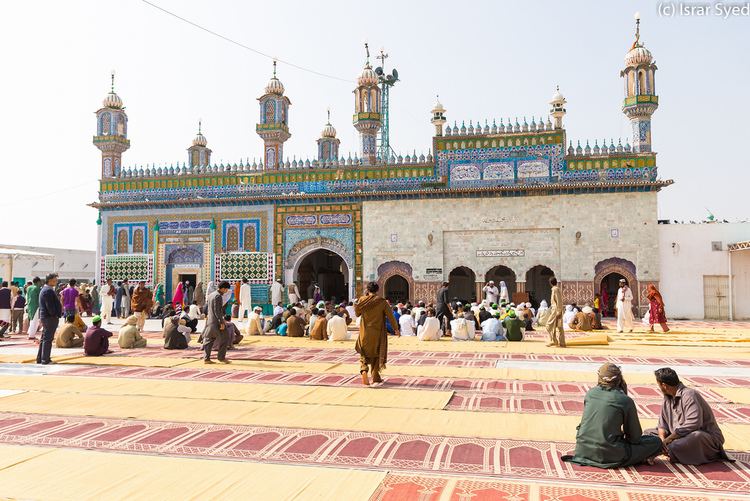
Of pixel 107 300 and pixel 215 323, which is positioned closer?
pixel 215 323

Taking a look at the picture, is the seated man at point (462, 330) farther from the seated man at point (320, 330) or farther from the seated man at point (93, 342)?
the seated man at point (93, 342)

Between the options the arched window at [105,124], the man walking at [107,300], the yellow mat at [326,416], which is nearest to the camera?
the yellow mat at [326,416]

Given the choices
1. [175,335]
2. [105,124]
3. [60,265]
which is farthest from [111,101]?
[60,265]

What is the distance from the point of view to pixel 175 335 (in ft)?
30.7

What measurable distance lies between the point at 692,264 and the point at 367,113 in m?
10.7

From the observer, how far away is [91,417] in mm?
4750

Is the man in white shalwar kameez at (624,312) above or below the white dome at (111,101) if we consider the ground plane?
below

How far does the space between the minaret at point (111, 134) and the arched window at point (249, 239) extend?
560 cm

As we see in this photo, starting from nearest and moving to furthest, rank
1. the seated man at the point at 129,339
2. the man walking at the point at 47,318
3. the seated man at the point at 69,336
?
the man walking at the point at 47,318 → the seated man at the point at 69,336 → the seated man at the point at 129,339

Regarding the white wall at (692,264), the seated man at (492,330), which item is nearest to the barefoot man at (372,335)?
the seated man at (492,330)

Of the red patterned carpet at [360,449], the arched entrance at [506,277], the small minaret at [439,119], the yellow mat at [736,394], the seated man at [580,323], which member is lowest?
the yellow mat at [736,394]

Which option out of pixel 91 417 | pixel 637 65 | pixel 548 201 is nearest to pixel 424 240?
pixel 548 201

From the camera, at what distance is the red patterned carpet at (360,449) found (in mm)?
3346

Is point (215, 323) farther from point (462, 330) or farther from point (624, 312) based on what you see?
point (624, 312)
